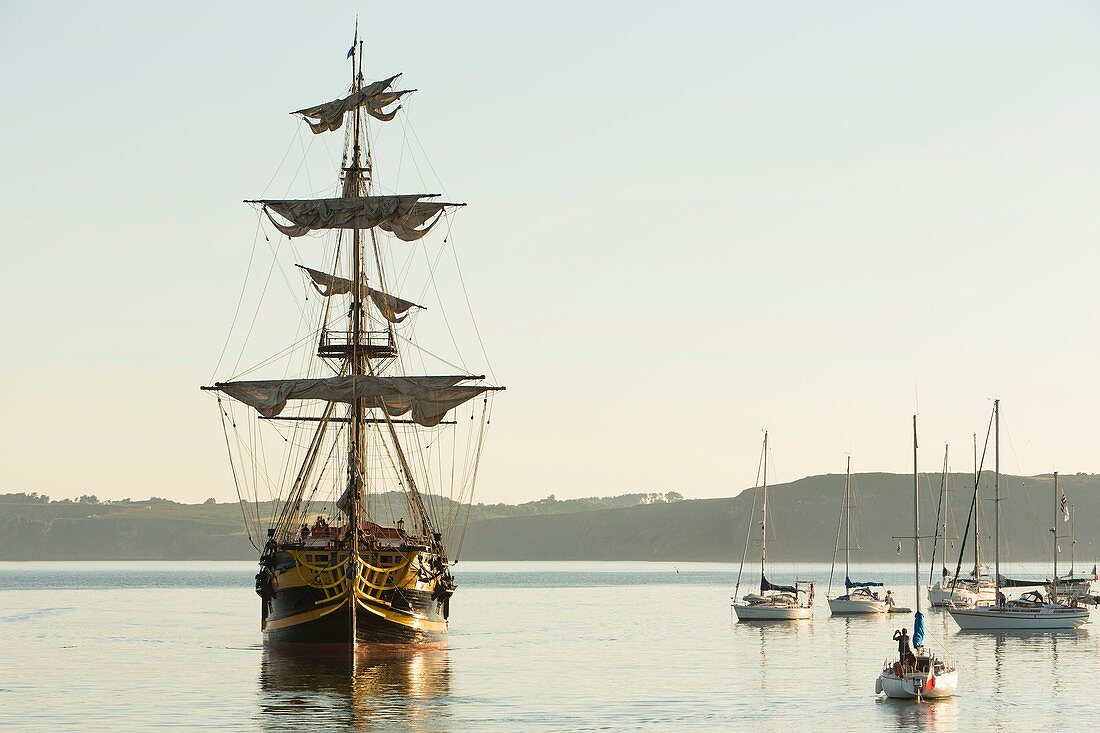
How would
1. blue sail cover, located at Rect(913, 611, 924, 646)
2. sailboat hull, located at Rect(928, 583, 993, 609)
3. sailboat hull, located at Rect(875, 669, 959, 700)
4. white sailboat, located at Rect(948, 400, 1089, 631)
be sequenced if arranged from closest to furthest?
sailboat hull, located at Rect(875, 669, 959, 700) → blue sail cover, located at Rect(913, 611, 924, 646) → white sailboat, located at Rect(948, 400, 1089, 631) → sailboat hull, located at Rect(928, 583, 993, 609)

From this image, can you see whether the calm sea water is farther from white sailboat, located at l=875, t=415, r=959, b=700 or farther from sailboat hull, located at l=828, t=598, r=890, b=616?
sailboat hull, located at l=828, t=598, r=890, b=616

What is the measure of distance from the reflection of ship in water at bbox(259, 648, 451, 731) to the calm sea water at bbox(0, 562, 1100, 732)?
14cm

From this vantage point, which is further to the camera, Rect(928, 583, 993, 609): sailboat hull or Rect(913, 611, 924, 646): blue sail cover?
Rect(928, 583, 993, 609): sailboat hull

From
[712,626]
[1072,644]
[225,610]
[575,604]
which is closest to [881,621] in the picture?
[712,626]

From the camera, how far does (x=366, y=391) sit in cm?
8381

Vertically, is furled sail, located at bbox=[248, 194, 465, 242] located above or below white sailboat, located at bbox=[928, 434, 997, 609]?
above

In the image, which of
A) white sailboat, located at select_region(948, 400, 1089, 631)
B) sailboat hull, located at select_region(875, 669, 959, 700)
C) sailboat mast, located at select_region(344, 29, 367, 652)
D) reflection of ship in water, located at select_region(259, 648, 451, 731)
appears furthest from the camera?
white sailboat, located at select_region(948, 400, 1089, 631)

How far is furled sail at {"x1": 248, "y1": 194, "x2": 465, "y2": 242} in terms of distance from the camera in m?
86.8

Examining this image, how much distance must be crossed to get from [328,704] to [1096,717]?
28440mm

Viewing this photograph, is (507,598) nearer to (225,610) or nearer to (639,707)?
(225,610)

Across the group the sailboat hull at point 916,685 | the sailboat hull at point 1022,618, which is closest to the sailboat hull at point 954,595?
the sailboat hull at point 1022,618

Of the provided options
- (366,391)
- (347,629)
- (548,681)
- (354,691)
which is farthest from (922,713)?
(366,391)

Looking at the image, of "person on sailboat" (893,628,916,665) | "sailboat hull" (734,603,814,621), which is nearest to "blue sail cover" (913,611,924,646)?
"person on sailboat" (893,628,916,665)

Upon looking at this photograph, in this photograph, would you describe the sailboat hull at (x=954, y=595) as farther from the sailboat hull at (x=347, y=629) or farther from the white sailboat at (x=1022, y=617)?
the sailboat hull at (x=347, y=629)
